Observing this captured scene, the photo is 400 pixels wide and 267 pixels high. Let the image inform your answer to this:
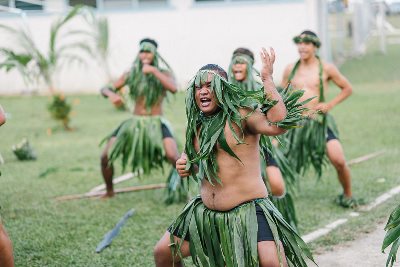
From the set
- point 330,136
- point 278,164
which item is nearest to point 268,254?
point 278,164

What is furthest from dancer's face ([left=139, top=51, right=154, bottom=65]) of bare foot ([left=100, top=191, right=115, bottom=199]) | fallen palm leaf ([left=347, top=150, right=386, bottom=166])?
fallen palm leaf ([left=347, top=150, right=386, bottom=166])

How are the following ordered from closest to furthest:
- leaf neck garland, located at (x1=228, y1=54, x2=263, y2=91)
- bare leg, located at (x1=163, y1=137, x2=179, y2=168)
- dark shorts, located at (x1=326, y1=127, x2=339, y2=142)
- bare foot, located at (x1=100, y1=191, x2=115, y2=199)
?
leaf neck garland, located at (x1=228, y1=54, x2=263, y2=91)
dark shorts, located at (x1=326, y1=127, x2=339, y2=142)
bare leg, located at (x1=163, y1=137, x2=179, y2=168)
bare foot, located at (x1=100, y1=191, x2=115, y2=199)

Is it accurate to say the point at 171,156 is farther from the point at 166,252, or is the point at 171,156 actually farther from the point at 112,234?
the point at 166,252

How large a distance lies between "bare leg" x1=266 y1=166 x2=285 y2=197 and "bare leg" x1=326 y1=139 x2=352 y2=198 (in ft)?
4.17

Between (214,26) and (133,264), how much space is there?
47.2 feet

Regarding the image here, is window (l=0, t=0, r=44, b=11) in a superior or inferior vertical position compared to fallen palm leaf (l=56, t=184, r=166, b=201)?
superior

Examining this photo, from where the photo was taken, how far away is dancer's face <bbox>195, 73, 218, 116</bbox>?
3.99 meters

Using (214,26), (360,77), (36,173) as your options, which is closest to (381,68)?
(360,77)

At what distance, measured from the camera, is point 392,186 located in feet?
24.8

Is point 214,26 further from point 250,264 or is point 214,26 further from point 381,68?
point 250,264

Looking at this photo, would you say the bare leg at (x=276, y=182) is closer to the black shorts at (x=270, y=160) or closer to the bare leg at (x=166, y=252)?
the black shorts at (x=270, y=160)

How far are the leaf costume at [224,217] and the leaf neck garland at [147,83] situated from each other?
308 centimetres

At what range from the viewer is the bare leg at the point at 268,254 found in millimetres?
3778

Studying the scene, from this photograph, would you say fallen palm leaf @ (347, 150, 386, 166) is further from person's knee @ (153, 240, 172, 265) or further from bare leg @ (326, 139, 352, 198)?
person's knee @ (153, 240, 172, 265)
